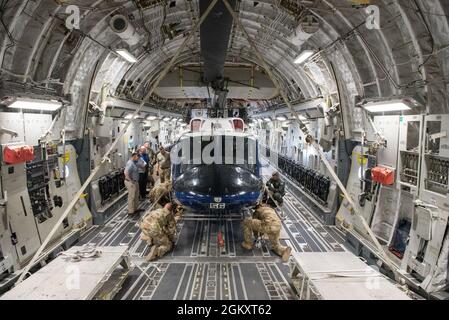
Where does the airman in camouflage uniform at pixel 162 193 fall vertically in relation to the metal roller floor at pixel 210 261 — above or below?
above

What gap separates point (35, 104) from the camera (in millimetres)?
5852

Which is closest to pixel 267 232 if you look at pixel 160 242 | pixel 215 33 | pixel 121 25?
pixel 160 242

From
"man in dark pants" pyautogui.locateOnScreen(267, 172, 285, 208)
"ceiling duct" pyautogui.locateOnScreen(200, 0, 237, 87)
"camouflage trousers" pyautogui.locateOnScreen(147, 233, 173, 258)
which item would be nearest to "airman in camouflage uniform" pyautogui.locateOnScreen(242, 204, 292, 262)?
"camouflage trousers" pyautogui.locateOnScreen(147, 233, 173, 258)

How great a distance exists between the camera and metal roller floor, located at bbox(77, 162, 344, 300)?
5.33 metres

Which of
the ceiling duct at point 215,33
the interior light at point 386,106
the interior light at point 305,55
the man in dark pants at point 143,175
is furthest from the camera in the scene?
the man in dark pants at point 143,175

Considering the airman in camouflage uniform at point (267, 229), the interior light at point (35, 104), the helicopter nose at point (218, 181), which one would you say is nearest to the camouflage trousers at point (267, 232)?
the airman in camouflage uniform at point (267, 229)

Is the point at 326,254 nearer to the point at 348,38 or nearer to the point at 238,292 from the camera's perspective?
the point at 238,292

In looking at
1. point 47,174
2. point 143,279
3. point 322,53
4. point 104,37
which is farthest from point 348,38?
point 47,174

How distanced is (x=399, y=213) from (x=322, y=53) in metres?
4.66

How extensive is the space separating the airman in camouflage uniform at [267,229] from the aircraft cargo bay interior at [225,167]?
0.11 ft

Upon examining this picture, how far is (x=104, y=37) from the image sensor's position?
7.80m

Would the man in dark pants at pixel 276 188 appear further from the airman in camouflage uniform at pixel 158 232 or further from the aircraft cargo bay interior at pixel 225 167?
the airman in camouflage uniform at pixel 158 232

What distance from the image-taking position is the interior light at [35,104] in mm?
5357

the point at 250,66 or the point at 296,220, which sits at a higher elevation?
the point at 250,66
